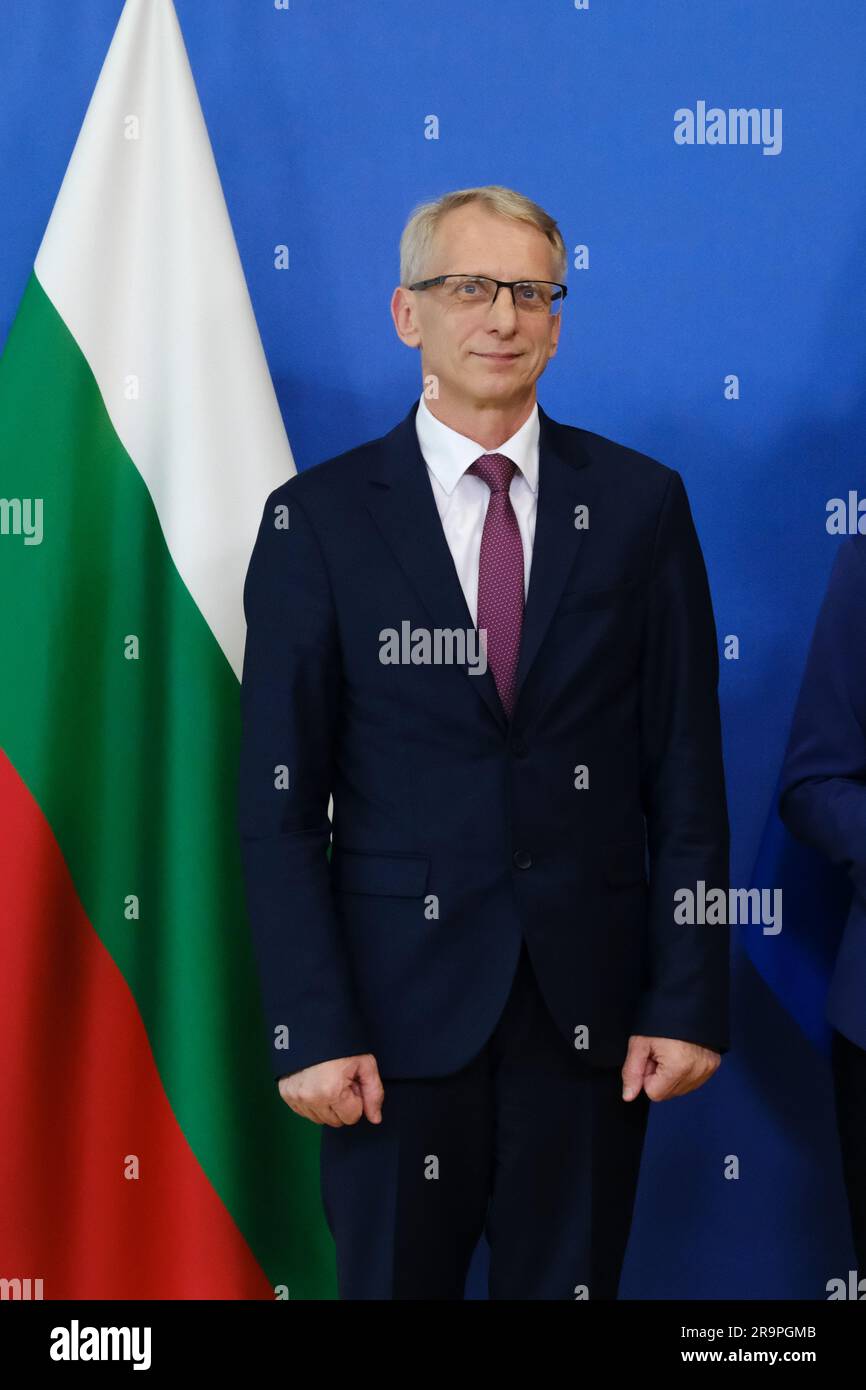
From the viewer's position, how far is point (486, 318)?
4.87 ft

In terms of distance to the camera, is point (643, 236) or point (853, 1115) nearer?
point (853, 1115)

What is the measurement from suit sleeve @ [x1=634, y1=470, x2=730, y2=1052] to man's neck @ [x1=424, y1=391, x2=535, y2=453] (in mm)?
176

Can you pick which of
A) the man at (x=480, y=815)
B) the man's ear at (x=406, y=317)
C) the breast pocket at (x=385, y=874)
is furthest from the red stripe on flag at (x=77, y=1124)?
the man's ear at (x=406, y=317)

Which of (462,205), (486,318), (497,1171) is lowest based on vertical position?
(497,1171)

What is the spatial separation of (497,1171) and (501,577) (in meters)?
0.59

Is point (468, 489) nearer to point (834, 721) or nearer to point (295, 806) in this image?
point (295, 806)

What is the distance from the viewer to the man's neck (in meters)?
1.53

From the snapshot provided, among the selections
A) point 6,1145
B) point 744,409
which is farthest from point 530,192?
point 6,1145

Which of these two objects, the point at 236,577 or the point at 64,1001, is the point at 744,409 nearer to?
the point at 236,577

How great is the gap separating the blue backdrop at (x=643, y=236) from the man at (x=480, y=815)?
1.81 ft

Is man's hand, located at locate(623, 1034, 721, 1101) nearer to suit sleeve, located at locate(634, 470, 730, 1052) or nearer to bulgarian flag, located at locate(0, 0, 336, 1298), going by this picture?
suit sleeve, located at locate(634, 470, 730, 1052)

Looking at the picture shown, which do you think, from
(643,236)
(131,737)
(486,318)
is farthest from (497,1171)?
(643,236)

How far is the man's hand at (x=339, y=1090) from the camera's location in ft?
4.63

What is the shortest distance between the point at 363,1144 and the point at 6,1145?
0.51 m
